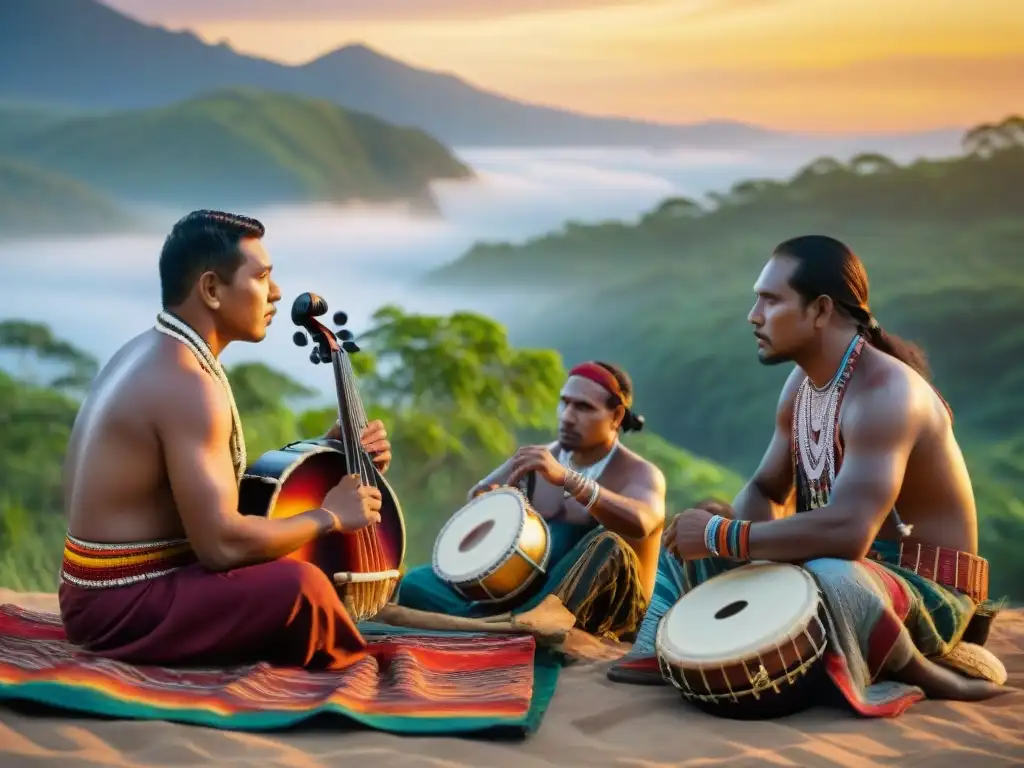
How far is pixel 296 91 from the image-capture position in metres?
13.3

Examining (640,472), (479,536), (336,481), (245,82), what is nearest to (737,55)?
(245,82)

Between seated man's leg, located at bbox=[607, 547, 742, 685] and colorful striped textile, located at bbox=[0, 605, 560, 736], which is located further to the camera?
seated man's leg, located at bbox=[607, 547, 742, 685]

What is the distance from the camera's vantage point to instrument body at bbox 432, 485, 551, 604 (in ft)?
17.3

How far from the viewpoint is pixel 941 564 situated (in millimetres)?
4445

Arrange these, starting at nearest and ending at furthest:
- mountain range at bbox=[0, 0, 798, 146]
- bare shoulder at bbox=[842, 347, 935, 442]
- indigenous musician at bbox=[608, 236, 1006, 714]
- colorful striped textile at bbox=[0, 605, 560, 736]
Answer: colorful striped textile at bbox=[0, 605, 560, 736], indigenous musician at bbox=[608, 236, 1006, 714], bare shoulder at bbox=[842, 347, 935, 442], mountain range at bbox=[0, 0, 798, 146]

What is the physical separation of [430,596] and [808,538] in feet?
6.43

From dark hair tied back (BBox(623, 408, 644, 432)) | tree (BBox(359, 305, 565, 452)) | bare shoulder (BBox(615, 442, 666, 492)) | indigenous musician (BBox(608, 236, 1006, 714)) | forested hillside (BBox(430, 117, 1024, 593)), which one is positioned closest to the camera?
indigenous musician (BBox(608, 236, 1006, 714))

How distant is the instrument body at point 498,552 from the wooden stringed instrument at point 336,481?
605mm

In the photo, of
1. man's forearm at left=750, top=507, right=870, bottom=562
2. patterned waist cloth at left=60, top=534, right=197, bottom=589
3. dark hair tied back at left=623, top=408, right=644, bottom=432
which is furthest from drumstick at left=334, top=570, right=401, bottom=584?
dark hair tied back at left=623, top=408, right=644, bottom=432

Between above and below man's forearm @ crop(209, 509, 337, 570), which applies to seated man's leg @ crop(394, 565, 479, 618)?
below

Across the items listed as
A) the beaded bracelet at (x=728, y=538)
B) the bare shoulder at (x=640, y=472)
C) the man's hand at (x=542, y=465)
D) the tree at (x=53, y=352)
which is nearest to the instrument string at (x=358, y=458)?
the man's hand at (x=542, y=465)

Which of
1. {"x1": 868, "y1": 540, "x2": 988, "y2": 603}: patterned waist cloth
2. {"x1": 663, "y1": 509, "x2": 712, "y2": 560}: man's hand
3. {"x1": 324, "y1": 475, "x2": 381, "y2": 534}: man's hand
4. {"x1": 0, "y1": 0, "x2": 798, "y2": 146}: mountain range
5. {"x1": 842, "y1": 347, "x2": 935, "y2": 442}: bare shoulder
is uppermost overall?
{"x1": 0, "y1": 0, "x2": 798, "y2": 146}: mountain range

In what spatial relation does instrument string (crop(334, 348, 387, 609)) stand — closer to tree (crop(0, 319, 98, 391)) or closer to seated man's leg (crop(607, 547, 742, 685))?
seated man's leg (crop(607, 547, 742, 685))

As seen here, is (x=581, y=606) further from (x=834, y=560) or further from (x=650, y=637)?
(x=834, y=560)
